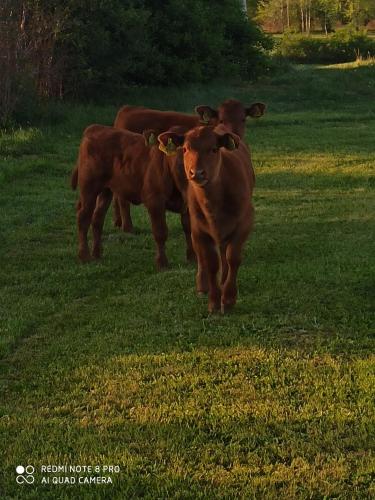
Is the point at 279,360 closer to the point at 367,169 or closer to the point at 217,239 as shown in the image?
the point at 217,239

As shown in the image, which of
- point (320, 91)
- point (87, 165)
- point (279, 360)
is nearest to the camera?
point (279, 360)

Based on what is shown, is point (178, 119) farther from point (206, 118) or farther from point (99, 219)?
point (99, 219)

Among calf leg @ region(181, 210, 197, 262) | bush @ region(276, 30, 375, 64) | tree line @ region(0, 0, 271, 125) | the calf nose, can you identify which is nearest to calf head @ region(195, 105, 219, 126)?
calf leg @ region(181, 210, 197, 262)

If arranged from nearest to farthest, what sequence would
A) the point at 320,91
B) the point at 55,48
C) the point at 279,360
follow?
the point at 279,360 < the point at 55,48 < the point at 320,91

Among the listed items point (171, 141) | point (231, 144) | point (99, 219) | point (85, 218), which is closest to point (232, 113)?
point (99, 219)

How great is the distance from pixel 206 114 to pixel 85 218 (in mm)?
1823

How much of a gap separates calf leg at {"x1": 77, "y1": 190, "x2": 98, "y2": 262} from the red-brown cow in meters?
1.10

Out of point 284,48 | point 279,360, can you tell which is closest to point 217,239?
point 279,360

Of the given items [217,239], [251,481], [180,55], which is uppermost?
[180,55]

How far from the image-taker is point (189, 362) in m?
5.23

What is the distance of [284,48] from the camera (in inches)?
1716

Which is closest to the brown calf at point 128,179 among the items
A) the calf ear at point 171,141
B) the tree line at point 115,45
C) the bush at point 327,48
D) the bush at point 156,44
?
the calf ear at point 171,141

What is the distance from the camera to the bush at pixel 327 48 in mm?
42281

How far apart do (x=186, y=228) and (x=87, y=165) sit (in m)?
1.27
